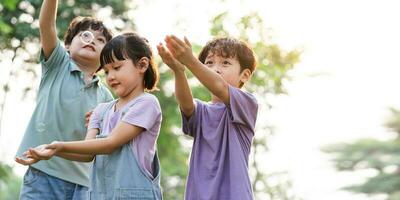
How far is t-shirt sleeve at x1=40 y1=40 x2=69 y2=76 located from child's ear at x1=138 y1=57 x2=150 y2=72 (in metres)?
0.76

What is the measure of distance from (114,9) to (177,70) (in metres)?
10.4

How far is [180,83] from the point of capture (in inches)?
147

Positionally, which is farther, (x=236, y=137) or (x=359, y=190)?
(x=359, y=190)

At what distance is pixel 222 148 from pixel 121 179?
1.73ft

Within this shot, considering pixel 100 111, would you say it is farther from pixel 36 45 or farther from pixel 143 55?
pixel 36 45

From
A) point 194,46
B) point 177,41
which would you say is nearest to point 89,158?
point 177,41

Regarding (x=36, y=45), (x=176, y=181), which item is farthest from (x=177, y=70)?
(x=176, y=181)

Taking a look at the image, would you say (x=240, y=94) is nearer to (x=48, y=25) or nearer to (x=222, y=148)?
(x=222, y=148)

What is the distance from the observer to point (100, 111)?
13.1 ft

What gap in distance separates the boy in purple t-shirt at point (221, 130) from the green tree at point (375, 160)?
Result: 10333mm

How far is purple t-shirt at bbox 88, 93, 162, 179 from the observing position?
371 cm

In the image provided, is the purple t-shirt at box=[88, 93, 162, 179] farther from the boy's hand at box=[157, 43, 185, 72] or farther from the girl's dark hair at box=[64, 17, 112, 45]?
the girl's dark hair at box=[64, 17, 112, 45]

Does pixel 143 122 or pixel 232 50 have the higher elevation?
pixel 232 50

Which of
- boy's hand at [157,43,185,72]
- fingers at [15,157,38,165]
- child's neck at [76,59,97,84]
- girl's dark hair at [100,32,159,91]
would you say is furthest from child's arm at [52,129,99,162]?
child's neck at [76,59,97,84]
